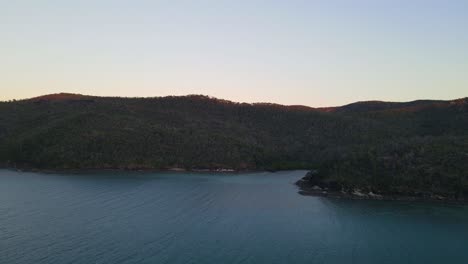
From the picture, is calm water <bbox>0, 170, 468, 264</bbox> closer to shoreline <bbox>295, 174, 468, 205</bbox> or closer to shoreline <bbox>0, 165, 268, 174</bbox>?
shoreline <bbox>295, 174, 468, 205</bbox>

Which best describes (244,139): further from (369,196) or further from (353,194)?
(369,196)

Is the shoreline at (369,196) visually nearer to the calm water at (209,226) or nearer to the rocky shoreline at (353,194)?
the rocky shoreline at (353,194)

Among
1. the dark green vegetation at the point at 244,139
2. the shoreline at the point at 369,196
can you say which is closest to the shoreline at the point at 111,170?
the dark green vegetation at the point at 244,139

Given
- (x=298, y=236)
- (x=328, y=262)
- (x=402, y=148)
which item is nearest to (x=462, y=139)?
(x=402, y=148)

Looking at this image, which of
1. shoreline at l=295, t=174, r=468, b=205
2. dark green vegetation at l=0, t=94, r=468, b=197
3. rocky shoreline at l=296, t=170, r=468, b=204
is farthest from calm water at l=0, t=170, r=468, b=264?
dark green vegetation at l=0, t=94, r=468, b=197

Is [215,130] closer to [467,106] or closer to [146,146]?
[146,146]
